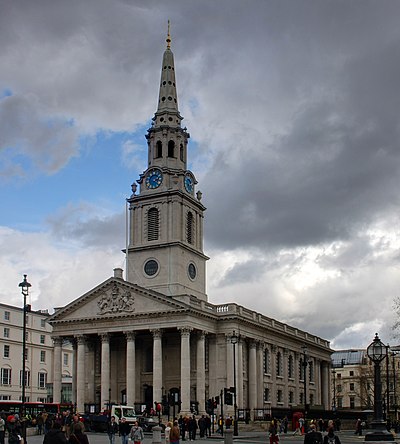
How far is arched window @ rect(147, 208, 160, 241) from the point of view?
91.1 meters

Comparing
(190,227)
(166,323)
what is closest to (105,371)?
(166,323)

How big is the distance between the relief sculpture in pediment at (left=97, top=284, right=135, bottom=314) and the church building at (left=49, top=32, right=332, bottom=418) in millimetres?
107

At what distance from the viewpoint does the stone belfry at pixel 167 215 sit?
3506 inches

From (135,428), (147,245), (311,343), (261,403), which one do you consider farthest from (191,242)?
(135,428)

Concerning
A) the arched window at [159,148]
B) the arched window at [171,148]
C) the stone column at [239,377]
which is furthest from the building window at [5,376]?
the arched window at [171,148]

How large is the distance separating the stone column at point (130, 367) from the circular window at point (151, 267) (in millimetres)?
9517

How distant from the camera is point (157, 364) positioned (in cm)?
7975

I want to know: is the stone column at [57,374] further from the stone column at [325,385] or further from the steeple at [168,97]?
the stone column at [325,385]

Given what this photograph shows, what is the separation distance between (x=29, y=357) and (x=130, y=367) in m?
33.6

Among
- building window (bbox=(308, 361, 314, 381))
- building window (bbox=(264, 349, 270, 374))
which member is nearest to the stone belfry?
building window (bbox=(264, 349, 270, 374))

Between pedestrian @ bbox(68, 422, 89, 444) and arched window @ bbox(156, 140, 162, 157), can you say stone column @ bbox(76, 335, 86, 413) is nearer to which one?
arched window @ bbox(156, 140, 162, 157)

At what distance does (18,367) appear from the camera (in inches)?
4213

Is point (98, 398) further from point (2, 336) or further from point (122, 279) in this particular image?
point (2, 336)

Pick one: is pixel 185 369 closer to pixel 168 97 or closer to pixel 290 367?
pixel 290 367
